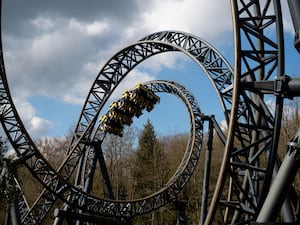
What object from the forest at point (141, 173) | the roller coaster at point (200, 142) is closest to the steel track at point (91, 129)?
the roller coaster at point (200, 142)

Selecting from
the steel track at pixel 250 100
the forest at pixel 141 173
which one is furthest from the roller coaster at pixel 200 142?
the forest at pixel 141 173

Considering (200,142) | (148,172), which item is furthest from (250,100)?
(148,172)

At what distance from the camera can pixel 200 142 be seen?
14766 millimetres

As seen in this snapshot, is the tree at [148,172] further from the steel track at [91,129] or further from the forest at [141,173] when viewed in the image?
the steel track at [91,129]

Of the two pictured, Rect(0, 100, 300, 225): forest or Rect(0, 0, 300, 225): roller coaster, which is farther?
Rect(0, 100, 300, 225): forest

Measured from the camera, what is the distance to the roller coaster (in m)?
5.64

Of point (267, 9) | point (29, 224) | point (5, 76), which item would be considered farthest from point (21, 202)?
point (267, 9)

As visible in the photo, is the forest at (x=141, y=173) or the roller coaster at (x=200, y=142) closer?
the roller coaster at (x=200, y=142)

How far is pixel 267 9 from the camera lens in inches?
262

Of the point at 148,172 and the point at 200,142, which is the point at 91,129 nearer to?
the point at 200,142

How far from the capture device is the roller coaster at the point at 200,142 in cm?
564

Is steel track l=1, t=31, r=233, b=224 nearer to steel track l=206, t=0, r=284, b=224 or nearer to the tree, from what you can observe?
steel track l=206, t=0, r=284, b=224

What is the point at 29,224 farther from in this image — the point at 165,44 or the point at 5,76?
the point at 165,44

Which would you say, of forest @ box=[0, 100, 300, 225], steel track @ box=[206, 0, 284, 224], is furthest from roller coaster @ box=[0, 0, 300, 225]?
forest @ box=[0, 100, 300, 225]
